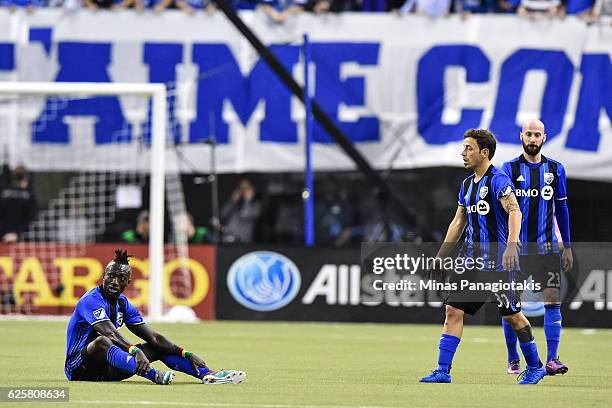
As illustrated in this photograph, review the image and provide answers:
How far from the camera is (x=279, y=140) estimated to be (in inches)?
867

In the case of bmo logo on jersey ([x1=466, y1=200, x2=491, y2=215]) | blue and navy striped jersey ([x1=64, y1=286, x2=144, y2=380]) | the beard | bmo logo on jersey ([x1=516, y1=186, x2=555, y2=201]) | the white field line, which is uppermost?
the beard

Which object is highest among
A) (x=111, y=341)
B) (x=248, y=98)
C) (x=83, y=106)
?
(x=248, y=98)

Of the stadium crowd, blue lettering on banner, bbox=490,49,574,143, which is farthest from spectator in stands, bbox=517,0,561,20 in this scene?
blue lettering on banner, bbox=490,49,574,143

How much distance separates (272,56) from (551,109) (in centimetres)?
465

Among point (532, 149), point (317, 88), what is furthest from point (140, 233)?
point (532, 149)

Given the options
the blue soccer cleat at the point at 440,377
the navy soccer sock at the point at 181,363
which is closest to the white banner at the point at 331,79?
the blue soccer cleat at the point at 440,377

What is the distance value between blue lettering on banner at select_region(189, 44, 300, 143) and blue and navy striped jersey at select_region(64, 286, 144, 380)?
Answer: 11.9 meters

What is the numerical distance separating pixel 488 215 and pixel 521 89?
11646 mm

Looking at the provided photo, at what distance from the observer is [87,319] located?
9914 mm

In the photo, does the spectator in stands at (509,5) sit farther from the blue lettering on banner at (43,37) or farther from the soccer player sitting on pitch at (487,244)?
the soccer player sitting on pitch at (487,244)

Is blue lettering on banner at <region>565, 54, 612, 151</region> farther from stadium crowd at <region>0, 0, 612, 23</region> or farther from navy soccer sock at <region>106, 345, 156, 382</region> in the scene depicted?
navy soccer sock at <region>106, 345, 156, 382</region>

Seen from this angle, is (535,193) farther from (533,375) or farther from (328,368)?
(328,368)

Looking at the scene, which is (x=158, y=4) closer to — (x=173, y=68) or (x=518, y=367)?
(x=173, y=68)

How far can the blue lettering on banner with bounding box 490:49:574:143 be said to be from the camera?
21438 mm
